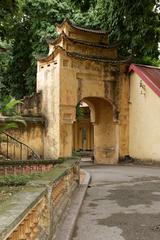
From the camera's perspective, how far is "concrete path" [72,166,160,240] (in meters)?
6.16

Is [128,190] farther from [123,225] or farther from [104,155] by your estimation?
[104,155]

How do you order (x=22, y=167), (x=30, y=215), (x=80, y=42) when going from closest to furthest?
(x=30, y=215), (x=22, y=167), (x=80, y=42)

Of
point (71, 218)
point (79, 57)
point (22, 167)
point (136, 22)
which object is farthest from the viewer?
point (79, 57)

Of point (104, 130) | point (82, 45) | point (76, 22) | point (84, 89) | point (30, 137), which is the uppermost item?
point (76, 22)

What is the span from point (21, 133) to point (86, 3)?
7444 millimetres

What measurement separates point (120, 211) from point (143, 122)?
12194mm

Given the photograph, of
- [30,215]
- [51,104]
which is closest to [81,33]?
[51,104]

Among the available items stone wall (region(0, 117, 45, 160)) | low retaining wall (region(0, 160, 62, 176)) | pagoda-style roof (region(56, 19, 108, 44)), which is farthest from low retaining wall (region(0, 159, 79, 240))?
pagoda-style roof (region(56, 19, 108, 44))

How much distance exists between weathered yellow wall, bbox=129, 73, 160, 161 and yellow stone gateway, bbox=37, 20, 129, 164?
40cm

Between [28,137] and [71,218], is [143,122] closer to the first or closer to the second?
[28,137]

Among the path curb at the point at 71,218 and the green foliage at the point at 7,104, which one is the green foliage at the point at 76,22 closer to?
the green foliage at the point at 7,104

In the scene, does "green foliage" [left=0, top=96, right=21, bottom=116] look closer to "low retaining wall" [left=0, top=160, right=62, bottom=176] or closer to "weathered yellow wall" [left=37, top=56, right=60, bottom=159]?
"low retaining wall" [left=0, top=160, right=62, bottom=176]

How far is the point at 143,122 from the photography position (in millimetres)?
19766

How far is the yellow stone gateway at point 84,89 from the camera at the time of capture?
18359mm
